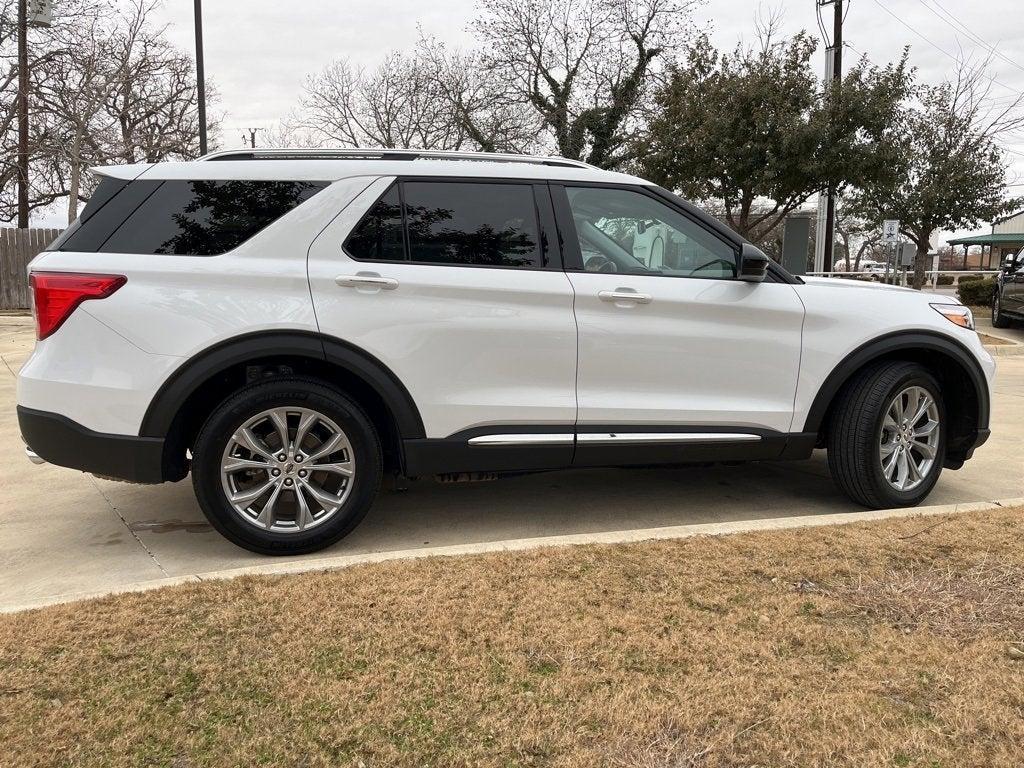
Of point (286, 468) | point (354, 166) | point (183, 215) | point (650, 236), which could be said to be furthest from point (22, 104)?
point (650, 236)

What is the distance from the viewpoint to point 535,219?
3.85 metres

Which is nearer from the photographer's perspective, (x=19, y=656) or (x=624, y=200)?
(x=19, y=656)

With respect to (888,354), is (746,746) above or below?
below

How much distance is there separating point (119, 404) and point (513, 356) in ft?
5.69

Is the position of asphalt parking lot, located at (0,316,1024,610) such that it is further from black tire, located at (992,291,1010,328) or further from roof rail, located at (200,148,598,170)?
black tire, located at (992,291,1010,328)

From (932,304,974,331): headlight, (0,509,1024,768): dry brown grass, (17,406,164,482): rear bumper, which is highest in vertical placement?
(932,304,974,331): headlight

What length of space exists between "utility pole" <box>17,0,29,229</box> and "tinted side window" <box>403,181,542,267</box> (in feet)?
72.6

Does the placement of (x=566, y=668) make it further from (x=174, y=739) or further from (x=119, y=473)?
(x=119, y=473)

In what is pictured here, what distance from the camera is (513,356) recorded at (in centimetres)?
369

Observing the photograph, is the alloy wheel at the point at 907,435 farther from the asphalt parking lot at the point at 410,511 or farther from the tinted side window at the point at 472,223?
the tinted side window at the point at 472,223

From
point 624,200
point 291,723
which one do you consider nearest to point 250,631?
point 291,723

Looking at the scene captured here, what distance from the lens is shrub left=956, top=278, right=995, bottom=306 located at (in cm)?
2400

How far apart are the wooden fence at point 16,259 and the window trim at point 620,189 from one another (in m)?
20.7

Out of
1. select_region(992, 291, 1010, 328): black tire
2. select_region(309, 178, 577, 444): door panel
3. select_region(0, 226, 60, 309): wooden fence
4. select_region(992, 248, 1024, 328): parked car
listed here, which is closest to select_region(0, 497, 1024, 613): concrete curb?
select_region(309, 178, 577, 444): door panel
